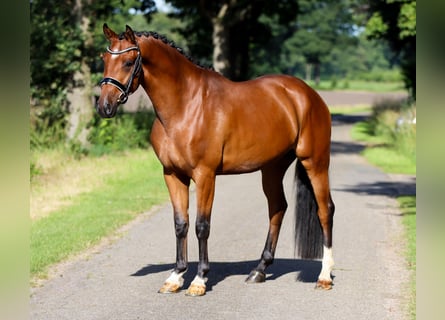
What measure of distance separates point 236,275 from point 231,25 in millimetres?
23755

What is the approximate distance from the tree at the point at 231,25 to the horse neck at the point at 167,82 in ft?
75.1

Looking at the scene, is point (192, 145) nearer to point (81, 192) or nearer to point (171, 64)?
point (171, 64)

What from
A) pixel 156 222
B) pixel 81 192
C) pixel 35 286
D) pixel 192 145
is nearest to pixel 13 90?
pixel 192 145

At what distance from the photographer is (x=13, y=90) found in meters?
2.17

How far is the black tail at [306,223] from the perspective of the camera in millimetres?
7754

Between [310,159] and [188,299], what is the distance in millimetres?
1793

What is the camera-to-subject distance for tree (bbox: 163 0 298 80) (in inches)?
1195

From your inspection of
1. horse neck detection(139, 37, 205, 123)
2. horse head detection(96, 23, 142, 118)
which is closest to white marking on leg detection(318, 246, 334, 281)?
horse neck detection(139, 37, 205, 123)

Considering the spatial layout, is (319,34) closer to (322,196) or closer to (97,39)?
(97,39)

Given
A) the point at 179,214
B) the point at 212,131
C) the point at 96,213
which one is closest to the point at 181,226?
the point at 179,214

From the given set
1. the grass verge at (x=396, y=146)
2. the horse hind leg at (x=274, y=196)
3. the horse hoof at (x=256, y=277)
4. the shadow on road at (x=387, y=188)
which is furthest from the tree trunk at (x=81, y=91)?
the horse hoof at (x=256, y=277)

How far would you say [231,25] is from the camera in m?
30.9

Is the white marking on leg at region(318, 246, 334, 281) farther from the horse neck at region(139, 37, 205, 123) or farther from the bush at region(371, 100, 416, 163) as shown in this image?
the bush at region(371, 100, 416, 163)

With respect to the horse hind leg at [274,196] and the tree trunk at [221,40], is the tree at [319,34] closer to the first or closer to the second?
the tree trunk at [221,40]
